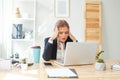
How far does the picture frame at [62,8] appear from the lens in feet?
14.4

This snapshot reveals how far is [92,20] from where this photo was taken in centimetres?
450

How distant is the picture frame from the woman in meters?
1.38

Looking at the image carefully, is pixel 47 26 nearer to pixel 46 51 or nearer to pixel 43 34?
pixel 43 34

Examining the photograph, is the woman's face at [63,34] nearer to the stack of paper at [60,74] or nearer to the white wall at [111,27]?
the stack of paper at [60,74]

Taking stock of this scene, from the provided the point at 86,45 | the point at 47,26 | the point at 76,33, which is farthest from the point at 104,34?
the point at 86,45

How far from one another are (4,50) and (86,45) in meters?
2.42

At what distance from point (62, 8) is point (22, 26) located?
35.9 inches

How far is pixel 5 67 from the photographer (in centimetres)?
201

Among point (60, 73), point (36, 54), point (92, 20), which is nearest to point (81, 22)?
point (92, 20)

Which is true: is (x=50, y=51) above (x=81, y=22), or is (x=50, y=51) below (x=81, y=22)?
below

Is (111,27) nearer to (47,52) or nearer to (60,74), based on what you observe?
(47,52)

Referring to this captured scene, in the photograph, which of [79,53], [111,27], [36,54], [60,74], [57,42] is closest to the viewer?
[60,74]

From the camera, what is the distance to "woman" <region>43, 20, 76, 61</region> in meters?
2.83

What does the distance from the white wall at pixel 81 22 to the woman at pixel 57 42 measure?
1339 mm
